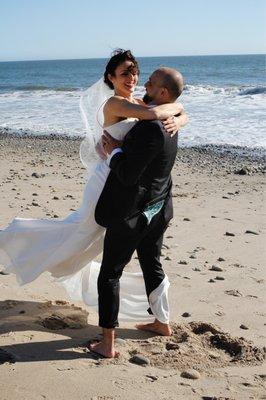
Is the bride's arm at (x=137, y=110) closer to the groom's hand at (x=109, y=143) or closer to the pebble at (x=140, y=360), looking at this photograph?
the groom's hand at (x=109, y=143)

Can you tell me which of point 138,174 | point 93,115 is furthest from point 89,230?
point 93,115

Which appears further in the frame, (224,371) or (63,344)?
(63,344)

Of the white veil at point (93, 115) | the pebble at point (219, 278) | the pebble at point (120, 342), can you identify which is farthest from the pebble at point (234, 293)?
the white veil at point (93, 115)

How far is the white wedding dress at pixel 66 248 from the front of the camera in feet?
12.5

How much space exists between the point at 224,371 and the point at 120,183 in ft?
4.36

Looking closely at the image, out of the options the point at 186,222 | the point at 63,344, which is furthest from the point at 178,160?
the point at 63,344

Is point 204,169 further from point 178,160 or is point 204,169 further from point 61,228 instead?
point 61,228

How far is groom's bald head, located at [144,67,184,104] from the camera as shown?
10.9 feet

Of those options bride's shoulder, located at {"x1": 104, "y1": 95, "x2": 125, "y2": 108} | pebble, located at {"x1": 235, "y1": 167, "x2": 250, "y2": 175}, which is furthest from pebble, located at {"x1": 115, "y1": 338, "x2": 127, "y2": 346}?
pebble, located at {"x1": 235, "y1": 167, "x2": 250, "y2": 175}

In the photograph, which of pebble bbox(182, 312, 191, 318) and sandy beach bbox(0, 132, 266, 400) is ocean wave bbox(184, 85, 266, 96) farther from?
pebble bbox(182, 312, 191, 318)

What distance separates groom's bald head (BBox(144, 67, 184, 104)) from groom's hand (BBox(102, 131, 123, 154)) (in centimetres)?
34

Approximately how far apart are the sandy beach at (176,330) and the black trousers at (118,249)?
32cm

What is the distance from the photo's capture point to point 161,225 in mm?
3754

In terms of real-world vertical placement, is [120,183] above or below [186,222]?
above
